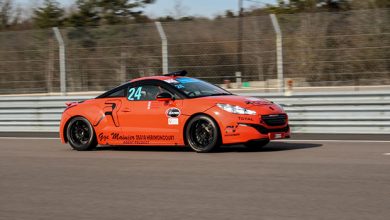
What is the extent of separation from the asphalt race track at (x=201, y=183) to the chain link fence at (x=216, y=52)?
4.18 metres

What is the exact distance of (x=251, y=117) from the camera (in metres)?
11.3

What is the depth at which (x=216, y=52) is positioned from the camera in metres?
17.5

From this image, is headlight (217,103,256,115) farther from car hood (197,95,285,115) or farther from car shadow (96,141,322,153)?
car shadow (96,141,322,153)

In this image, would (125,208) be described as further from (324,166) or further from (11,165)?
(11,165)

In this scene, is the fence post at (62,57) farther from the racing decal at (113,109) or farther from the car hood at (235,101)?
the car hood at (235,101)

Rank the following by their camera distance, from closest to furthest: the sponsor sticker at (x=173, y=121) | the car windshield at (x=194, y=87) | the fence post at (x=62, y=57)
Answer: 1. the sponsor sticker at (x=173, y=121)
2. the car windshield at (x=194, y=87)
3. the fence post at (x=62, y=57)

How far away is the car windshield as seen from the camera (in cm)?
1211

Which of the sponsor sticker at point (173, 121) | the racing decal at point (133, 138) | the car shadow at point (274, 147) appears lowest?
the car shadow at point (274, 147)

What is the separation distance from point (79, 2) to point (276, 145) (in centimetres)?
3529

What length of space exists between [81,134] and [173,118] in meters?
1.94

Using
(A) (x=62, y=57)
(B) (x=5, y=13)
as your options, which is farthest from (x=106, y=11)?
(A) (x=62, y=57)

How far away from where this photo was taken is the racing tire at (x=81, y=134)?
41.8ft

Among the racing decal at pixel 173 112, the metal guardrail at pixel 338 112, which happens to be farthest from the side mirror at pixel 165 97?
the metal guardrail at pixel 338 112

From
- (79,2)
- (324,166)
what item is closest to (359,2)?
(79,2)
